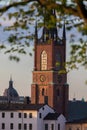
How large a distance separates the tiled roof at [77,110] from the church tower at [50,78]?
20.9 ft

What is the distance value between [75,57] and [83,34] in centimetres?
113

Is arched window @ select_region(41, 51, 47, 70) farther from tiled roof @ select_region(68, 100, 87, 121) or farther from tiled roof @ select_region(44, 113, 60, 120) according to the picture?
tiled roof @ select_region(44, 113, 60, 120)

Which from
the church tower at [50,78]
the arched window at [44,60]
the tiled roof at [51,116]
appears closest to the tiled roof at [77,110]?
the church tower at [50,78]

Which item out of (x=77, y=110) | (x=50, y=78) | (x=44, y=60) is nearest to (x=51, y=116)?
(x=50, y=78)

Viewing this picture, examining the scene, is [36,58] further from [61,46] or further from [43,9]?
[43,9]

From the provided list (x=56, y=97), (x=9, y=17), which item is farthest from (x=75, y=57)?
(x=56, y=97)

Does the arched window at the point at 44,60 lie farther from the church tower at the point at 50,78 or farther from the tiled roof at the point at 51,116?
the tiled roof at the point at 51,116

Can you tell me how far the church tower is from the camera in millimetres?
114688

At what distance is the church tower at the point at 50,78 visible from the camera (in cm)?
11469

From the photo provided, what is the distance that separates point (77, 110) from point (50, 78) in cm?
1394

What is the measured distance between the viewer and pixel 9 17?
14.5 m

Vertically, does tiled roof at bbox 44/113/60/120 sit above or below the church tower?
below

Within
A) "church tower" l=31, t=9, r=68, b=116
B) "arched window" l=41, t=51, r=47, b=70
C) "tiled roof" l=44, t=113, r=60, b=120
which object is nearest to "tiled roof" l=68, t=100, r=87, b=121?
"church tower" l=31, t=9, r=68, b=116

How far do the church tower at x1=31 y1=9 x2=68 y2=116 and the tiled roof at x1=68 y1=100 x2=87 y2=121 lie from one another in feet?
20.9
